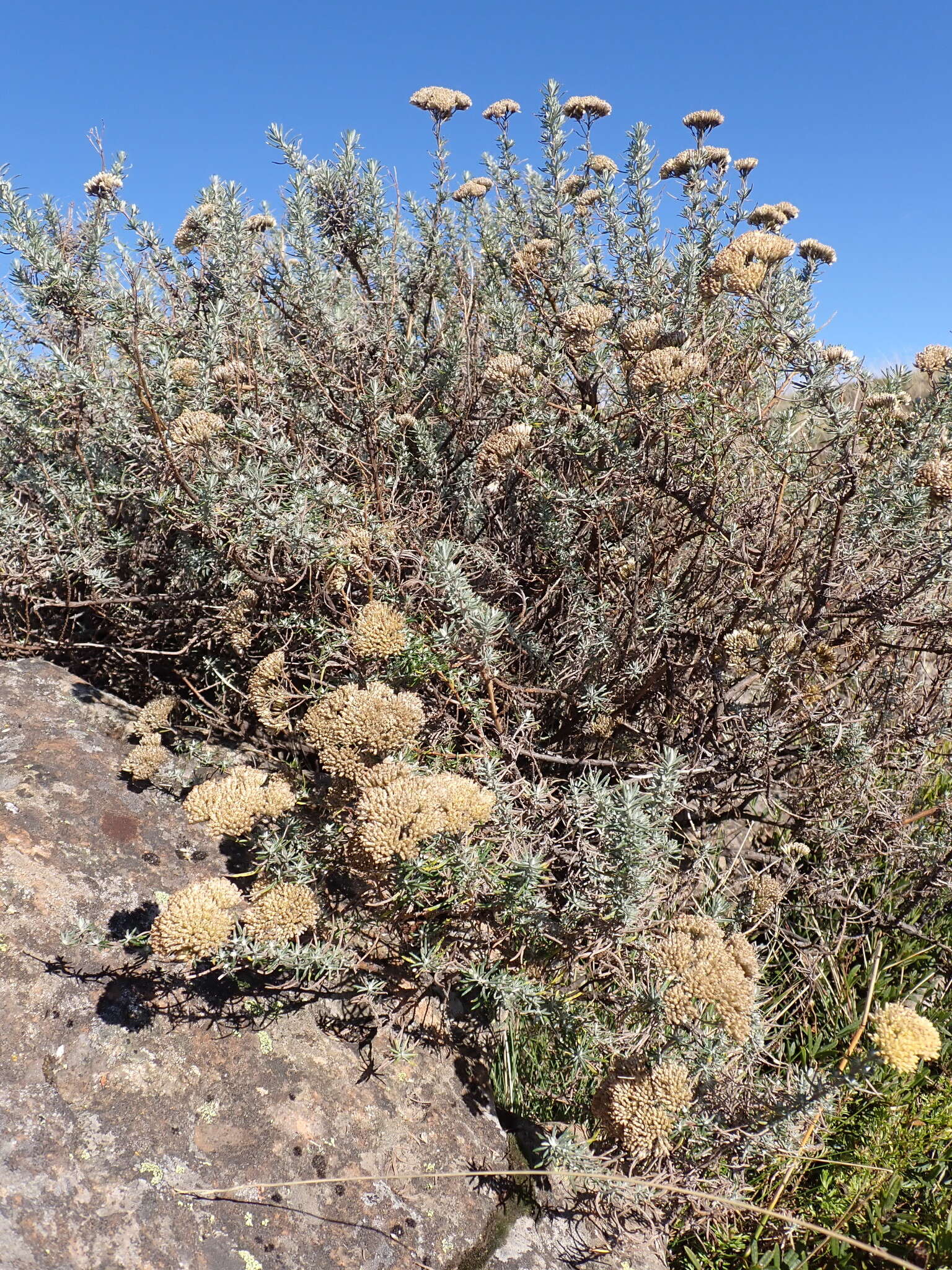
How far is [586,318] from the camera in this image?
7.97 feet

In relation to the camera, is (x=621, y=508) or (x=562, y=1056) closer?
(x=562, y=1056)

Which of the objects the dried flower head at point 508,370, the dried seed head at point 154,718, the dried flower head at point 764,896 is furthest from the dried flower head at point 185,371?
the dried flower head at point 764,896

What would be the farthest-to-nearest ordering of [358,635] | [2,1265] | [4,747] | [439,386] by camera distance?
[439,386] < [4,747] < [358,635] < [2,1265]

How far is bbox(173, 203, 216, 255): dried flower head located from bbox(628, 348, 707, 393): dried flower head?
6.78ft

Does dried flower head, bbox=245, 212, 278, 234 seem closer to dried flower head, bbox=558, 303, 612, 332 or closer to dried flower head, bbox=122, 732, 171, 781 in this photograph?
dried flower head, bbox=558, 303, 612, 332

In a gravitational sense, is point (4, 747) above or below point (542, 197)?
below

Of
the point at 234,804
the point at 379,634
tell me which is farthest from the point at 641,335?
the point at 234,804

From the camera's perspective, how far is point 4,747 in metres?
2.48

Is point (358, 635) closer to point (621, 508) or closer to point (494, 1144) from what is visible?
point (621, 508)

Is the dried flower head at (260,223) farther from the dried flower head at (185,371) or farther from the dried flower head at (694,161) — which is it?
the dried flower head at (694,161)

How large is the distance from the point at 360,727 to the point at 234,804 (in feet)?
1.19

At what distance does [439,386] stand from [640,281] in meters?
0.96

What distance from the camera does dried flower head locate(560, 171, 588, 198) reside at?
3.07 meters

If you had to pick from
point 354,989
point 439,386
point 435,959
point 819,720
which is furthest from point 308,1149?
point 439,386
